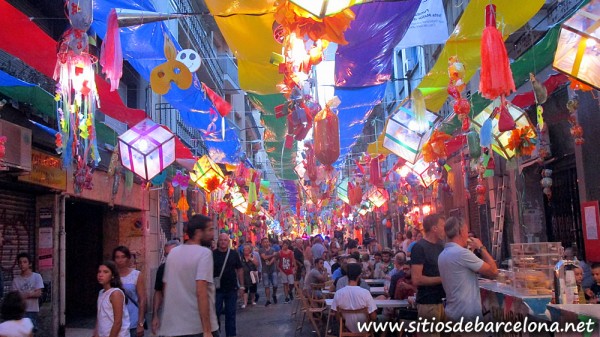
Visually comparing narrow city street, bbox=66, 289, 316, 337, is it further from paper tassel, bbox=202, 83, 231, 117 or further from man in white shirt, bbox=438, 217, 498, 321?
man in white shirt, bbox=438, 217, 498, 321

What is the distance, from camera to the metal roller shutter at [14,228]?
10.3 meters

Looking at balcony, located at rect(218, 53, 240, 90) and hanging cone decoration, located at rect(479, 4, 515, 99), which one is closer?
hanging cone decoration, located at rect(479, 4, 515, 99)

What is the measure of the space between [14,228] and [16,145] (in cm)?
214

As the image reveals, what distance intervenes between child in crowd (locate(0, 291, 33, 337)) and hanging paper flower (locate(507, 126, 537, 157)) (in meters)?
7.92

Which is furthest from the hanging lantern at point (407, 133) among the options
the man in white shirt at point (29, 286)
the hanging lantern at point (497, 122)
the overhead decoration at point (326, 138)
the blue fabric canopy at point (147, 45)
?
the man in white shirt at point (29, 286)

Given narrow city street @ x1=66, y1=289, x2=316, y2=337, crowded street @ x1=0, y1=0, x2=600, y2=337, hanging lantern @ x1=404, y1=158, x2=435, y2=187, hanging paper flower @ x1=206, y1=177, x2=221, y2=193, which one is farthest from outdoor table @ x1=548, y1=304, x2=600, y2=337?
hanging paper flower @ x1=206, y1=177, x2=221, y2=193

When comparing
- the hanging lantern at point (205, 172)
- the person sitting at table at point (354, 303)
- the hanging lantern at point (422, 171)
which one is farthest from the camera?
the hanging lantern at point (205, 172)

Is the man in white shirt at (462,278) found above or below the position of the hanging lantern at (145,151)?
below

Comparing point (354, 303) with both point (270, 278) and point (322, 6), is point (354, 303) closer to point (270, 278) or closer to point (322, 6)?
point (322, 6)

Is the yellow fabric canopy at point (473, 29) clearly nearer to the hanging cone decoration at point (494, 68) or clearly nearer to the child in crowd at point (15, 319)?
the hanging cone decoration at point (494, 68)

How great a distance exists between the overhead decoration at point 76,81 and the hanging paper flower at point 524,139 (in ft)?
21.2

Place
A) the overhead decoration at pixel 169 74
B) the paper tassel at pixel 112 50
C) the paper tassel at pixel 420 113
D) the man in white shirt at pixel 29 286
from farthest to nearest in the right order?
the paper tassel at pixel 420 113 → the overhead decoration at pixel 169 74 → the man in white shirt at pixel 29 286 → the paper tassel at pixel 112 50

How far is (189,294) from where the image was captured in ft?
16.8

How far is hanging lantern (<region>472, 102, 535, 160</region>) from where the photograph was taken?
10.2m
